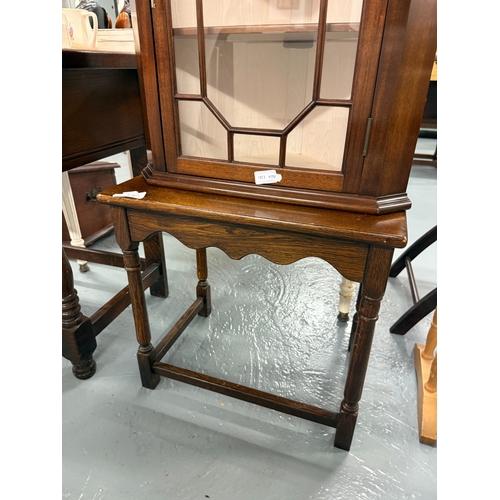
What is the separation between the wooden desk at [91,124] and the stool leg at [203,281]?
30 cm

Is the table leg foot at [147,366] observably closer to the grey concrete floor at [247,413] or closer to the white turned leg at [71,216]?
the grey concrete floor at [247,413]

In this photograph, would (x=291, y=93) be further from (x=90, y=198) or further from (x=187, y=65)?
(x=90, y=198)

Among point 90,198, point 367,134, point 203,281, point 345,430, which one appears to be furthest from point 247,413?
point 90,198

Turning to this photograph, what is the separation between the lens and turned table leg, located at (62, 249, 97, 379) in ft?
3.79

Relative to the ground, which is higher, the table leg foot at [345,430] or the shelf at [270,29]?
the shelf at [270,29]

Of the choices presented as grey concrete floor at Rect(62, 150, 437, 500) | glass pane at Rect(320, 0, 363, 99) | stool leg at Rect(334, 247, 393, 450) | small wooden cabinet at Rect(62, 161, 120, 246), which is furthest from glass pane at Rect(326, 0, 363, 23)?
small wooden cabinet at Rect(62, 161, 120, 246)

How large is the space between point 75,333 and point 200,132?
2.59 ft

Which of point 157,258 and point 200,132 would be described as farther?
point 157,258

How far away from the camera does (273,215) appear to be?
0.77m

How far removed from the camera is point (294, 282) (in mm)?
1765

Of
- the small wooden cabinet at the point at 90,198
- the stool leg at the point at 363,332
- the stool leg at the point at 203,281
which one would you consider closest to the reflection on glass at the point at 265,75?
the stool leg at the point at 363,332

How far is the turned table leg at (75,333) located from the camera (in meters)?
1.16

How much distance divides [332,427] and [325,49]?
982 mm

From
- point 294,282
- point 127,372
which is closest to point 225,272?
point 294,282
